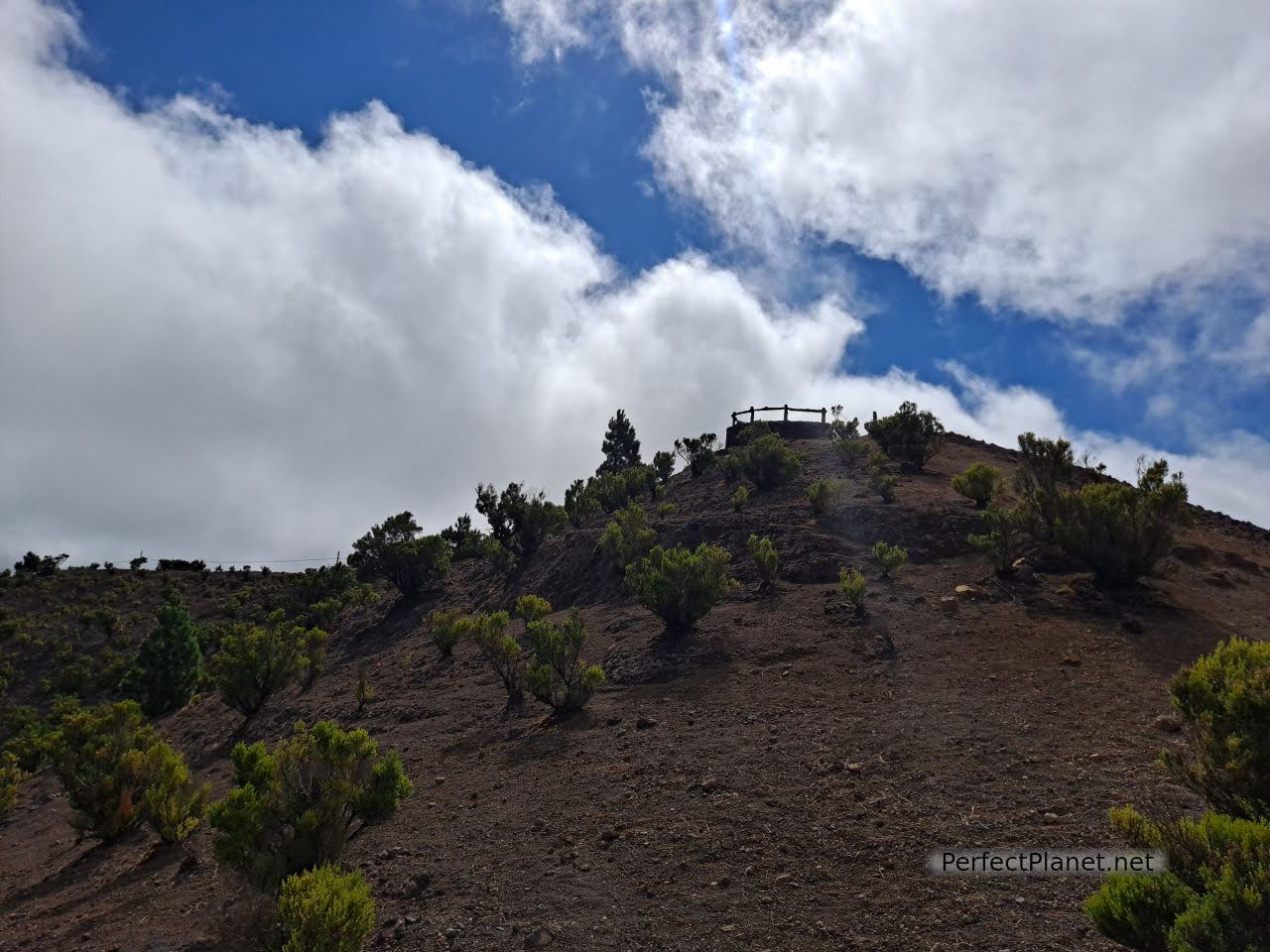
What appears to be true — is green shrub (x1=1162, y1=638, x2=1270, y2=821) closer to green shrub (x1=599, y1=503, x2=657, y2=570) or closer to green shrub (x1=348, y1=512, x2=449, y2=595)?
green shrub (x1=599, y1=503, x2=657, y2=570)

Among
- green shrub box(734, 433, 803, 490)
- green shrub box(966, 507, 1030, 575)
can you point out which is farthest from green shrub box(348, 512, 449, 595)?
green shrub box(966, 507, 1030, 575)

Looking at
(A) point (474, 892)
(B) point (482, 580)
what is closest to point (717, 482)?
(B) point (482, 580)

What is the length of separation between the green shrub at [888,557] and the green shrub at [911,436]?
1220 centimetres

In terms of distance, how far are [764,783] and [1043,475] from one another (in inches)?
543

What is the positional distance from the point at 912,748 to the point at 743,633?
622cm

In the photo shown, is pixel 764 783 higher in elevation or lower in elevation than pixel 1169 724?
lower

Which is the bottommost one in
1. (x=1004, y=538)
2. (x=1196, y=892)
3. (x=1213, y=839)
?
(x=1196, y=892)

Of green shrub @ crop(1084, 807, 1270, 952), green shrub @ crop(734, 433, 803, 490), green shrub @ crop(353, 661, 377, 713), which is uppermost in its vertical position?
green shrub @ crop(734, 433, 803, 490)

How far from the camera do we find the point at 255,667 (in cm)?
1997

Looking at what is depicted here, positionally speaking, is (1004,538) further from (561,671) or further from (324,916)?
(324,916)

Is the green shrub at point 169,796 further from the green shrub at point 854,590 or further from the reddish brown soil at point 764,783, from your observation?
the green shrub at point 854,590

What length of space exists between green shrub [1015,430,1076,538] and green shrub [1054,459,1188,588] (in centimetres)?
119

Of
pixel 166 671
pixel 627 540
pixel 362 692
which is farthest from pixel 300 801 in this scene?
pixel 166 671

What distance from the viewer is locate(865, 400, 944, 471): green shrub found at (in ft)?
98.7
